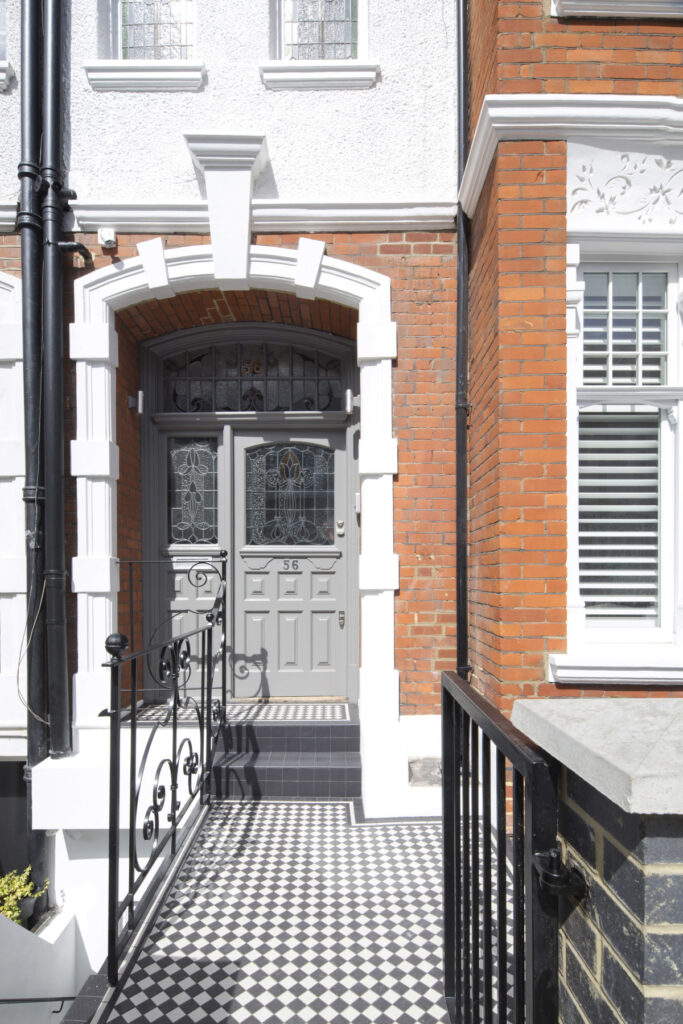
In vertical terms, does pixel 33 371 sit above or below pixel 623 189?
below

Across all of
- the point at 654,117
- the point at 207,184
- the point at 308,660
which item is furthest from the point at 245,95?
the point at 308,660

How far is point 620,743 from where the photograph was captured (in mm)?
958

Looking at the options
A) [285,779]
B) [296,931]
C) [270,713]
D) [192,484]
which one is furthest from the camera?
[192,484]

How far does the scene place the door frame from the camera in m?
5.03

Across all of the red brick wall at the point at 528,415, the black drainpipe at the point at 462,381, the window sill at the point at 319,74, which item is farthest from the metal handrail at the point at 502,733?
the window sill at the point at 319,74

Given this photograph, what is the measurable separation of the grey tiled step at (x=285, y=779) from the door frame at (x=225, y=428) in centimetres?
91

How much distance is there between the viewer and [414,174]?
430cm

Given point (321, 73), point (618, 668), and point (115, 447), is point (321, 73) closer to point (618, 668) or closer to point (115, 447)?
point (115, 447)

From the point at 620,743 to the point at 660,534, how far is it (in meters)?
2.93

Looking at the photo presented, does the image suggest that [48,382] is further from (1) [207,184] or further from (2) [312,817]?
(2) [312,817]

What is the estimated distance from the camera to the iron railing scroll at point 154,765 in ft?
7.64

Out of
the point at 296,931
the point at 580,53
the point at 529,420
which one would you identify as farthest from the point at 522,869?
the point at 580,53

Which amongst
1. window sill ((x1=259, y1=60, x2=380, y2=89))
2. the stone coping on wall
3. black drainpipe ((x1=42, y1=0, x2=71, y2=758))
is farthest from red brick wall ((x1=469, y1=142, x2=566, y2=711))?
black drainpipe ((x1=42, y1=0, x2=71, y2=758))

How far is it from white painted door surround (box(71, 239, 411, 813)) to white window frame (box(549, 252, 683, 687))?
1155 mm
